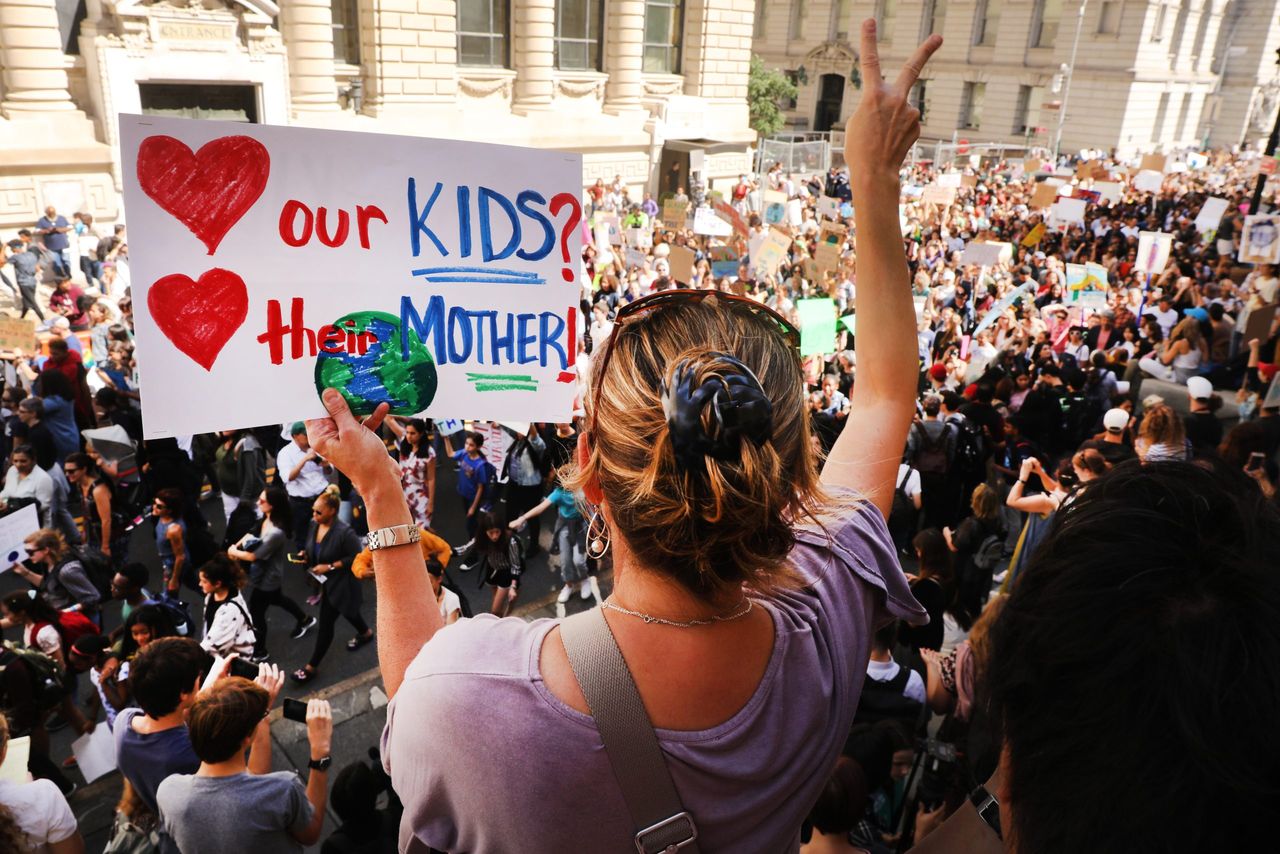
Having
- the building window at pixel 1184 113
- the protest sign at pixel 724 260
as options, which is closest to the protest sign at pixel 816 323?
the protest sign at pixel 724 260

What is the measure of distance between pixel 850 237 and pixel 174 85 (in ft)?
47.1

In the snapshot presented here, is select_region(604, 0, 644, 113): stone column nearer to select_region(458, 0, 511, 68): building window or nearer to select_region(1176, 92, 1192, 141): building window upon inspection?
select_region(458, 0, 511, 68): building window

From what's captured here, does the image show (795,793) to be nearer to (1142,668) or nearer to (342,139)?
(1142,668)

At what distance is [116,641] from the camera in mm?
4641

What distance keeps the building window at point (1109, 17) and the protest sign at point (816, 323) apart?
45.4 m

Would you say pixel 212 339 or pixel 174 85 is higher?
pixel 174 85

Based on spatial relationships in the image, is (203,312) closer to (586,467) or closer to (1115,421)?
(586,467)

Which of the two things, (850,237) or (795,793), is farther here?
(850,237)

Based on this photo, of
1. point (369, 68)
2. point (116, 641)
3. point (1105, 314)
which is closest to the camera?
point (116, 641)

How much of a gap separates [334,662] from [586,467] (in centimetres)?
575

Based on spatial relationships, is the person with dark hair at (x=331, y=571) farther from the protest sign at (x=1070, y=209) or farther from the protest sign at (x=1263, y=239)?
the protest sign at (x=1070, y=209)

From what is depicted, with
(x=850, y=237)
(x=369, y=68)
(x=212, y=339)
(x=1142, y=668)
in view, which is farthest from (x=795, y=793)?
(x=369, y=68)

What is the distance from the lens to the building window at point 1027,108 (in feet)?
151

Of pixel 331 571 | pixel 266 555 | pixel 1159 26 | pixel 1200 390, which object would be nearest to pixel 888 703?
pixel 331 571
